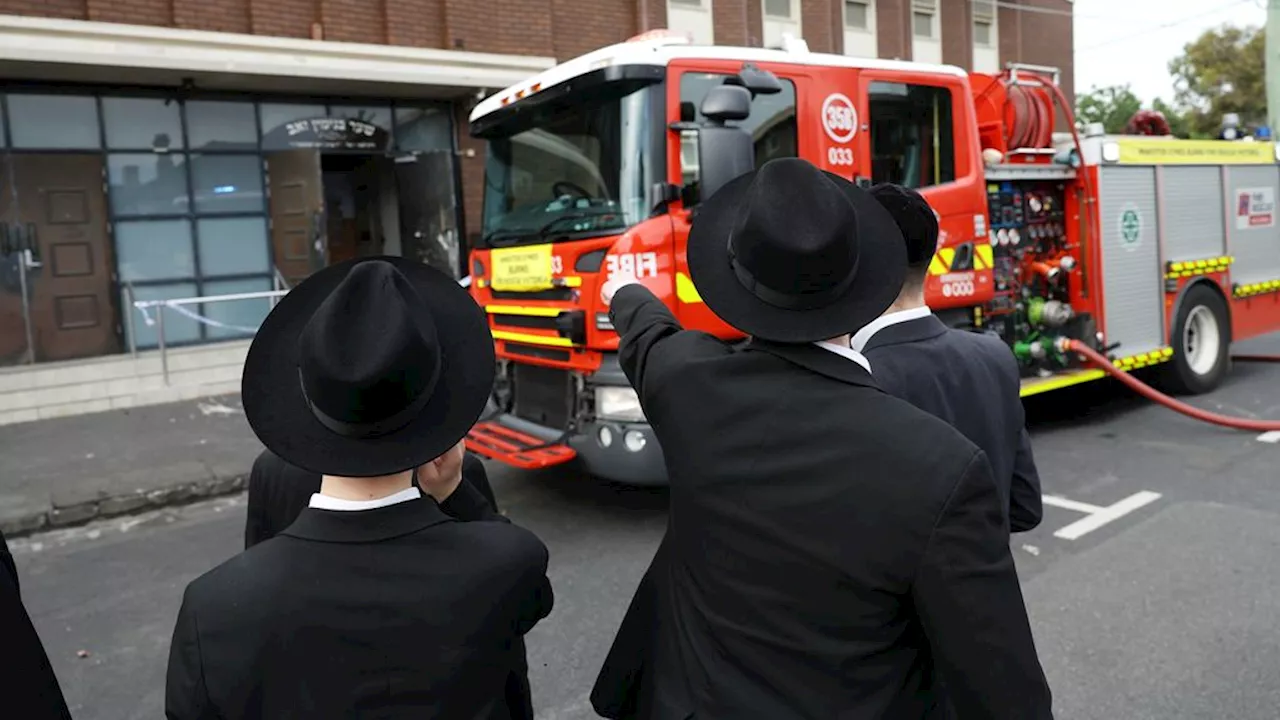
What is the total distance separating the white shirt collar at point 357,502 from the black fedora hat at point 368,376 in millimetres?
67

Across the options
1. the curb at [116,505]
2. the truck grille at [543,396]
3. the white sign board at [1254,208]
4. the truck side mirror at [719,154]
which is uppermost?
the truck side mirror at [719,154]

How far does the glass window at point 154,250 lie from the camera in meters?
11.3

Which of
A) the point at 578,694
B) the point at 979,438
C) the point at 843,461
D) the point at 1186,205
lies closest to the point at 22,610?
the point at 843,461

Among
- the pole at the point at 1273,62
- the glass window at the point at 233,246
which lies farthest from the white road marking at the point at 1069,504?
the pole at the point at 1273,62

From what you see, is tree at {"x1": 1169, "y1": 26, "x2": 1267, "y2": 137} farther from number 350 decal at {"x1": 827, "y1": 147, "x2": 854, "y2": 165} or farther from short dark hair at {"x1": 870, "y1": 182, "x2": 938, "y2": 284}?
short dark hair at {"x1": 870, "y1": 182, "x2": 938, "y2": 284}

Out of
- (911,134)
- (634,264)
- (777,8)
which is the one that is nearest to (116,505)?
(634,264)

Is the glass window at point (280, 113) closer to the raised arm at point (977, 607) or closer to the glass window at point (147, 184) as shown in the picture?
the glass window at point (147, 184)

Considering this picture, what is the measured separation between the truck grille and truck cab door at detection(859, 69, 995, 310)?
2296 mm

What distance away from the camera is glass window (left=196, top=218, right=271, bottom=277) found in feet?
38.7

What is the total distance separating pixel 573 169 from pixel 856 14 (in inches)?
567

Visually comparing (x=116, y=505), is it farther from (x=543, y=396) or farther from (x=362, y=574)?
(x=362, y=574)

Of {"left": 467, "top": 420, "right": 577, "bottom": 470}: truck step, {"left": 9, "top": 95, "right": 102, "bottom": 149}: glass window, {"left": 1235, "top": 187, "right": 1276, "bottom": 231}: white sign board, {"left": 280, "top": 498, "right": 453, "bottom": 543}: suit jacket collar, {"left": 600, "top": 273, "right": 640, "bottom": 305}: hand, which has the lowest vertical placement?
{"left": 467, "top": 420, "right": 577, "bottom": 470}: truck step

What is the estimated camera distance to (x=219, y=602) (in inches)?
58.1

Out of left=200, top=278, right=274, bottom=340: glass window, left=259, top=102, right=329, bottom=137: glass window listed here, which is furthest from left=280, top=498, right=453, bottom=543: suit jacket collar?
left=259, top=102, right=329, bottom=137: glass window
